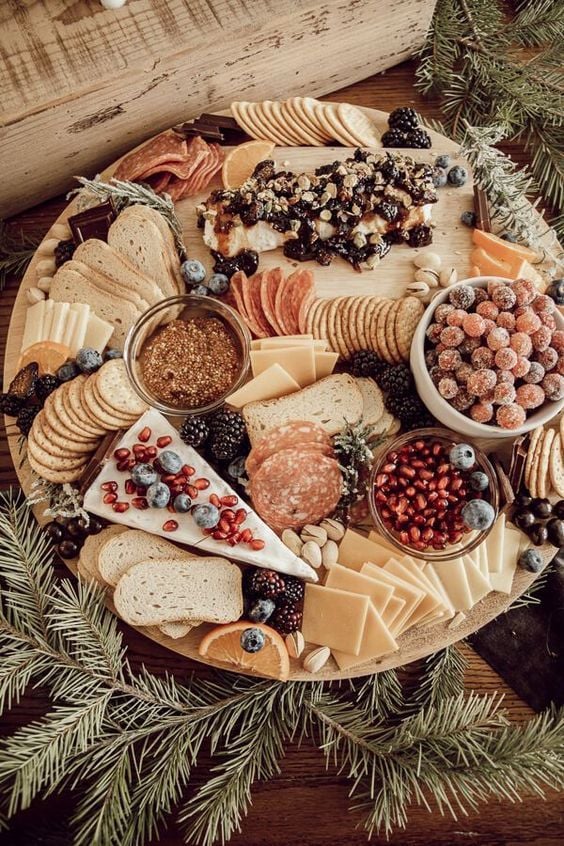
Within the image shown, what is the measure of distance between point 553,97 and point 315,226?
930 millimetres

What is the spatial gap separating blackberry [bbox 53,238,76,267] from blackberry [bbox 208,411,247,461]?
2.22 feet

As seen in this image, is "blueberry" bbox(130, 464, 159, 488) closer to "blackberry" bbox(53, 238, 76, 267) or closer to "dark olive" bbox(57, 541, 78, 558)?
"dark olive" bbox(57, 541, 78, 558)

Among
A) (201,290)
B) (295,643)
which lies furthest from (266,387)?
(295,643)

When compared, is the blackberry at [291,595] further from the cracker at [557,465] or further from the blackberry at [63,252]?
the blackberry at [63,252]

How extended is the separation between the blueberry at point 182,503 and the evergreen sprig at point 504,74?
150 cm

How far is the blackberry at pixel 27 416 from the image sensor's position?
204 cm

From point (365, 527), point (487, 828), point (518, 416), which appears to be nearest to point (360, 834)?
point (487, 828)

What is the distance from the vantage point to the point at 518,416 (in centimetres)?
188

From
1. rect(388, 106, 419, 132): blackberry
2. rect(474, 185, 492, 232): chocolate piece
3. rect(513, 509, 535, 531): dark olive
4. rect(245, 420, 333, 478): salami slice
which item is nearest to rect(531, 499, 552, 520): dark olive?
rect(513, 509, 535, 531): dark olive

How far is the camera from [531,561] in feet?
6.74

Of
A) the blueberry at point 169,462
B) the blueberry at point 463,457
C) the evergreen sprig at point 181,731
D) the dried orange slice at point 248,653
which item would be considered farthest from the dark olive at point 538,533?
the blueberry at point 169,462

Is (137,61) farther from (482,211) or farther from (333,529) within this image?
(333,529)

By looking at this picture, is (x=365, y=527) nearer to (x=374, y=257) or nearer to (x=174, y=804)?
(x=374, y=257)

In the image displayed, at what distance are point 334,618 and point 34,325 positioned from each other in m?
1.16
